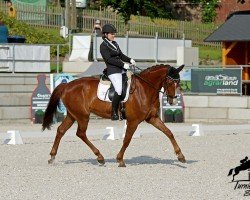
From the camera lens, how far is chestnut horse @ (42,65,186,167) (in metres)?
17.1

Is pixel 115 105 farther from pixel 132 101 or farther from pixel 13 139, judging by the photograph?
pixel 13 139

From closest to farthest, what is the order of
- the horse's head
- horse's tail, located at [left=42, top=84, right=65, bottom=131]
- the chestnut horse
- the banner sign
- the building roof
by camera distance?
the chestnut horse
the horse's head
horse's tail, located at [left=42, top=84, right=65, bottom=131]
the banner sign
the building roof

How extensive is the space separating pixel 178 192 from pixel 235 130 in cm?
1248

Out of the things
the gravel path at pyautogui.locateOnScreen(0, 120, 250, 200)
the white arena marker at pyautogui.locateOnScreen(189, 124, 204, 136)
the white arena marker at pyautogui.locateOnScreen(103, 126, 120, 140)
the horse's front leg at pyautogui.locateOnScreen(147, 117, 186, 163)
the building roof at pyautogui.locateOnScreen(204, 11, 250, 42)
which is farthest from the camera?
the building roof at pyautogui.locateOnScreen(204, 11, 250, 42)

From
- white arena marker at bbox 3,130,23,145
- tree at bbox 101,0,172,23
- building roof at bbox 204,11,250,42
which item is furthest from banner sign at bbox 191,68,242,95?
tree at bbox 101,0,172,23

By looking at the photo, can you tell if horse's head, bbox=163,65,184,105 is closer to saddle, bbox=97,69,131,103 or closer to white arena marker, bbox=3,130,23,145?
saddle, bbox=97,69,131,103

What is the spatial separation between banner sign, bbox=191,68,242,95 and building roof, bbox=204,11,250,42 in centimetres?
405

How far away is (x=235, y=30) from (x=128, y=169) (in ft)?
63.8

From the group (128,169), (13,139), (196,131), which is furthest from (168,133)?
(196,131)

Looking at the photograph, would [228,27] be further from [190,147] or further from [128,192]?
[128,192]

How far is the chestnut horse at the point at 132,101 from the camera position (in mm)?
17094

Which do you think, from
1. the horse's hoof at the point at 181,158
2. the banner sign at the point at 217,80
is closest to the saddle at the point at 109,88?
the horse's hoof at the point at 181,158

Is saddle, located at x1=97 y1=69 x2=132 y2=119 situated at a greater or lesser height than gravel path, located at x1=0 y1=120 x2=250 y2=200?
greater

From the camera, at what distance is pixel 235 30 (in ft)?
114
